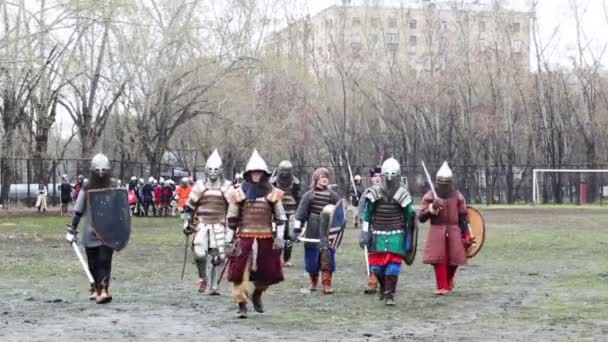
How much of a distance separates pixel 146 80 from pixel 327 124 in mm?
19876

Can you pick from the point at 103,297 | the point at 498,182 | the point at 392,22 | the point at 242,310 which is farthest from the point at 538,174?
the point at 242,310

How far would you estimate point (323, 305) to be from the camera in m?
12.2

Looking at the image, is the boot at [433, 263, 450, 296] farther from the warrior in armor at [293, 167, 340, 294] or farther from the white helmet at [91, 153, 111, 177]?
the white helmet at [91, 153, 111, 177]

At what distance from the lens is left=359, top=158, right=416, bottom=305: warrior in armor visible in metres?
12.6

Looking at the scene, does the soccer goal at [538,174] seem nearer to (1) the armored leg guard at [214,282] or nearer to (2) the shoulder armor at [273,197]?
(1) the armored leg guard at [214,282]

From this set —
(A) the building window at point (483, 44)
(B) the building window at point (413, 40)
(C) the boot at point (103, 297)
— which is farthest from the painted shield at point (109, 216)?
(B) the building window at point (413, 40)

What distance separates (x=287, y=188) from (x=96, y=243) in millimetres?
4762

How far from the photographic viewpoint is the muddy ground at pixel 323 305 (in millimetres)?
9875

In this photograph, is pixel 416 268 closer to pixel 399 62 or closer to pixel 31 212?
pixel 31 212

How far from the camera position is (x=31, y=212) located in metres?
40.3

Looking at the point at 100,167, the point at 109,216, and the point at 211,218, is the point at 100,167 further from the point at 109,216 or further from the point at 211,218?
the point at 211,218

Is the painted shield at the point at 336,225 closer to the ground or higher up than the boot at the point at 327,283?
higher up

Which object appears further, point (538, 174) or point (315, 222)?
point (538, 174)

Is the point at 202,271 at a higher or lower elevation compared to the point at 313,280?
higher
